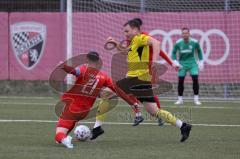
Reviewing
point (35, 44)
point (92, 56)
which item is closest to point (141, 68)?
point (92, 56)

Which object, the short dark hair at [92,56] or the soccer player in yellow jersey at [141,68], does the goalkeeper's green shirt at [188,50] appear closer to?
the soccer player in yellow jersey at [141,68]

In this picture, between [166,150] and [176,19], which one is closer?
[166,150]

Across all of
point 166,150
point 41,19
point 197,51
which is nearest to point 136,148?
point 166,150

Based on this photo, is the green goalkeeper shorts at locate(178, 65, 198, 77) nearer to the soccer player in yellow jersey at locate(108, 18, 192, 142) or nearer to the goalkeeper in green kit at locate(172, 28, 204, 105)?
the goalkeeper in green kit at locate(172, 28, 204, 105)

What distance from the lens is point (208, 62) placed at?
2103cm

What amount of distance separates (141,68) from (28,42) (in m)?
11.5

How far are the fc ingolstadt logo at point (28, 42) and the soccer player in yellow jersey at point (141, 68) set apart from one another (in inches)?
427

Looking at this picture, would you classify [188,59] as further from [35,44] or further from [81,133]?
[81,133]

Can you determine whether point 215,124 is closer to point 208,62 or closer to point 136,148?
point 136,148

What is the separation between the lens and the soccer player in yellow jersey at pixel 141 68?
35.0 feet

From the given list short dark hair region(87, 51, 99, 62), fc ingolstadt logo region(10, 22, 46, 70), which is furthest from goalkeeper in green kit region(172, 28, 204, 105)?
short dark hair region(87, 51, 99, 62)

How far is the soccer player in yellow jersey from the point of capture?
10664mm

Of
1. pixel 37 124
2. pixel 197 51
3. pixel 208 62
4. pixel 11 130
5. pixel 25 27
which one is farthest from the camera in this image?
pixel 25 27

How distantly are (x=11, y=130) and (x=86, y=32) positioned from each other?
10.3 meters
